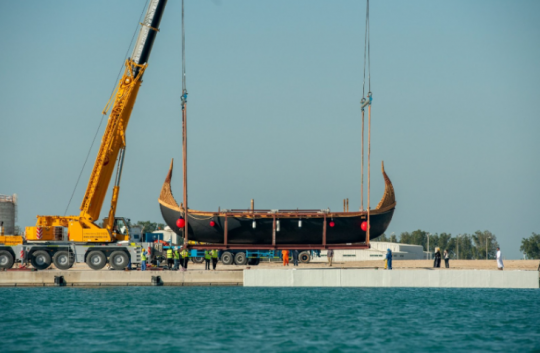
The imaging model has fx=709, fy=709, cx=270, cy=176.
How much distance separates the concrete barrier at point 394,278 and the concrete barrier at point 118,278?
5.15 ft

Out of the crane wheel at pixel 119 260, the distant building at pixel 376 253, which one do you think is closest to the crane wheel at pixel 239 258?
the crane wheel at pixel 119 260

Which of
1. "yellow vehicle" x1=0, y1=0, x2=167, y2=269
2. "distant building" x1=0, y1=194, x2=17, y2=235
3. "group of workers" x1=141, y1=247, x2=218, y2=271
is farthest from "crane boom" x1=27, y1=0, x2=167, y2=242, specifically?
"distant building" x1=0, y1=194, x2=17, y2=235

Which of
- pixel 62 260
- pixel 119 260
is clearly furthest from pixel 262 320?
pixel 62 260

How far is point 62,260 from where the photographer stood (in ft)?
115

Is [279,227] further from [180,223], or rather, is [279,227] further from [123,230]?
[123,230]

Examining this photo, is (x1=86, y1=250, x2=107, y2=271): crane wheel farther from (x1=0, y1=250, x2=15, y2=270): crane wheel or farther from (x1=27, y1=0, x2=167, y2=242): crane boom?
(x1=0, y1=250, x2=15, y2=270): crane wheel

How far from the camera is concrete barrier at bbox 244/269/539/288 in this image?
31.4 m

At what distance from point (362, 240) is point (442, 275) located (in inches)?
209

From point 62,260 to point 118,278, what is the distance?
4113 millimetres

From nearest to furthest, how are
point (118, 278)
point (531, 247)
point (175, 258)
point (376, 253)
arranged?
point (118, 278), point (175, 258), point (376, 253), point (531, 247)

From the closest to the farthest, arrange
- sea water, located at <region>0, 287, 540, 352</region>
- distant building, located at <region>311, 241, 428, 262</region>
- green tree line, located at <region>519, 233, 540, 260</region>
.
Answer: sea water, located at <region>0, 287, 540, 352</region>, distant building, located at <region>311, 241, 428, 262</region>, green tree line, located at <region>519, 233, 540, 260</region>

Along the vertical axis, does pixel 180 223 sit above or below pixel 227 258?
above

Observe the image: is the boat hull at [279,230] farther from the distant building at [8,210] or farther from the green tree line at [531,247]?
the green tree line at [531,247]

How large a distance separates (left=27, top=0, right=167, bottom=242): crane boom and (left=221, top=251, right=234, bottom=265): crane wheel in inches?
349
